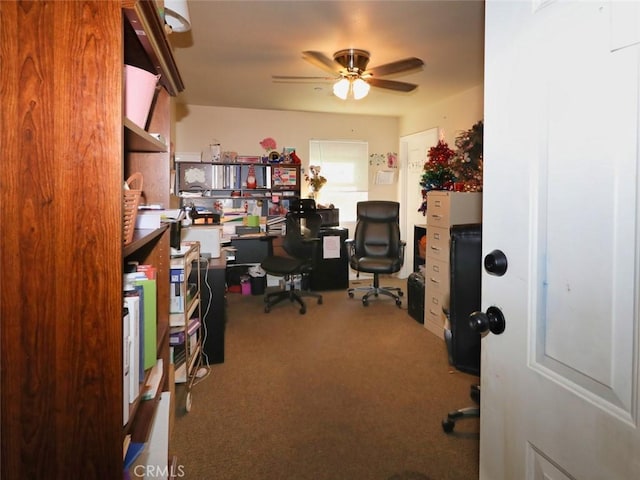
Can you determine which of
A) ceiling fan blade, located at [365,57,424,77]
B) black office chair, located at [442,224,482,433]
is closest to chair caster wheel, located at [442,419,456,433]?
black office chair, located at [442,224,482,433]

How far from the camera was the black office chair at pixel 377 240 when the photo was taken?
168 inches

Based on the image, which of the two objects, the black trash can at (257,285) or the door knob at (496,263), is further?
the black trash can at (257,285)

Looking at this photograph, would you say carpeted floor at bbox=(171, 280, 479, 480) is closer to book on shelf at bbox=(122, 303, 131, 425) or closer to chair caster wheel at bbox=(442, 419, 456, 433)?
chair caster wheel at bbox=(442, 419, 456, 433)

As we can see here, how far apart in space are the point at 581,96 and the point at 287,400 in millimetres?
2094

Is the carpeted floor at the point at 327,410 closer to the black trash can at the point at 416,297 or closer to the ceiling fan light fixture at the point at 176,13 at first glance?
the black trash can at the point at 416,297

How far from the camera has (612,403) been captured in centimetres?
63

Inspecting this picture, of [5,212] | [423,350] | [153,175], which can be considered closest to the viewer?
[5,212]

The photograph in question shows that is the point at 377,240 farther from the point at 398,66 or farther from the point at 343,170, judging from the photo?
the point at 398,66

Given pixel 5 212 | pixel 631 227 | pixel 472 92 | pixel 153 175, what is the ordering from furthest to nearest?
pixel 472 92, pixel 153 175, pixel 5 212, pixel 631 227

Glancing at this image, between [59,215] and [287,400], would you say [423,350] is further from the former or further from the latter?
[59,215]

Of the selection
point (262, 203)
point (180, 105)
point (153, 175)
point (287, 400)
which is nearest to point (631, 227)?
point (153, 175)

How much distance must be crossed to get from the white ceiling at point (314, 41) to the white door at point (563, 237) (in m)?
1.86

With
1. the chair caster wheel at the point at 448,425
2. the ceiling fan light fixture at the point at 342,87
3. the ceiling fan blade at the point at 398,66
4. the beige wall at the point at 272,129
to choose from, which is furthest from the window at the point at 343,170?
the chair caster wheel at the point at 448,425

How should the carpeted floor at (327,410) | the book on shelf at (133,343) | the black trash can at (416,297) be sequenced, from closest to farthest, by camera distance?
the book on shelf at (133,343), the carpeted floor at (327,410), the black trash can at (416,297)
